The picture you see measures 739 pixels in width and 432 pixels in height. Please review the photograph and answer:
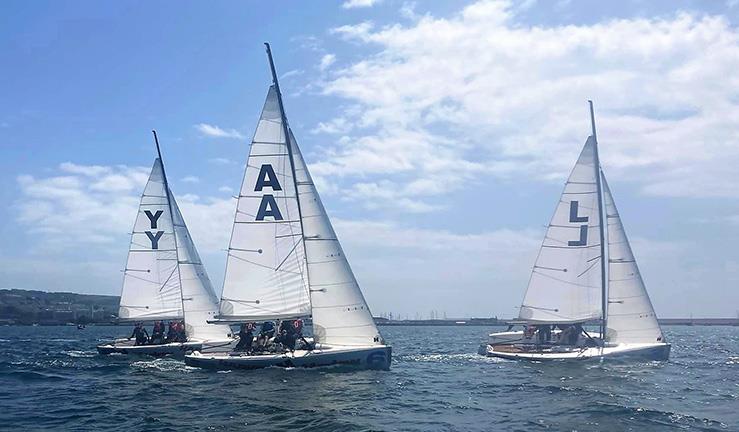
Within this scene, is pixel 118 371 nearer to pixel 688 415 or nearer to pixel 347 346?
pixel 347 346

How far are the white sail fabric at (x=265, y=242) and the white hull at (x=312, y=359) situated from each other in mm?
3070

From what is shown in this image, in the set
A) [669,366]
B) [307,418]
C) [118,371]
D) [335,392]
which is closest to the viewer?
[307,418]

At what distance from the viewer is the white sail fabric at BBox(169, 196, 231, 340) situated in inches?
1700

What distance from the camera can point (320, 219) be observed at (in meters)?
33.0

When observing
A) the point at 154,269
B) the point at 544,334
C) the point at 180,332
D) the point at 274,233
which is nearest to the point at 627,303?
the point at 544,334

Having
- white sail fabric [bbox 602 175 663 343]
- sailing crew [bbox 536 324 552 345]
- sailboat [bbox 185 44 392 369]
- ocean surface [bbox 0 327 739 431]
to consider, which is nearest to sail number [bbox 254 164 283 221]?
sailboat [bbox 185 44 392 369]

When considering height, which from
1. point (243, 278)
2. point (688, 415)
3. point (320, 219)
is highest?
point (320, 219)

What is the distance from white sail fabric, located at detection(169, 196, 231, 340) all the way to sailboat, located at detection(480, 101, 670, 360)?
16.6 m

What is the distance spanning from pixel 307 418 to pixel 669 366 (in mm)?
23135

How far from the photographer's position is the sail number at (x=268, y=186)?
33844mm

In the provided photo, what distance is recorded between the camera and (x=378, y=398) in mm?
23656

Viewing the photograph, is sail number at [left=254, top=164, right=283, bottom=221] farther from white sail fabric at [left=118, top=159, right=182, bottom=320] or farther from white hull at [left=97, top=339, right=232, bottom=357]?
white sail fabric at [left=118, top=159, right=182, bottom=320]

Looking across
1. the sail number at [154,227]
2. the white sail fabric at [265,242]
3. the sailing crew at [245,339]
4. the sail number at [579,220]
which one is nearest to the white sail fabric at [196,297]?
the sail number at [154,227]

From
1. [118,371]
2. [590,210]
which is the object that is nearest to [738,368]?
[590,210]
